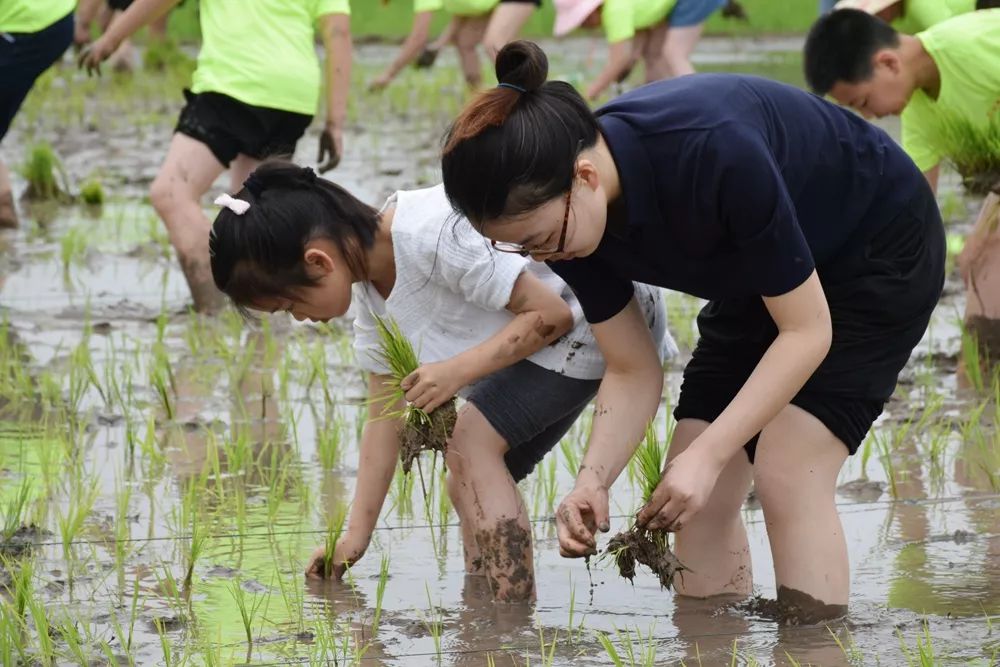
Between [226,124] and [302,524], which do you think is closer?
[302,524]

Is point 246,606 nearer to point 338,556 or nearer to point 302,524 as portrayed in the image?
point 338,556

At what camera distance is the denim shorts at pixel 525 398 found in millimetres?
3113

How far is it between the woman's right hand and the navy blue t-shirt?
30.1 inches

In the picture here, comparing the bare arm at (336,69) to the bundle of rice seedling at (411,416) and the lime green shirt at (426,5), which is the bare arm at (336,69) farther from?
the lime green shirt at (426,5)

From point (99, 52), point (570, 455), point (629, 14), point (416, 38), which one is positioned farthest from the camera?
point (416, 38)

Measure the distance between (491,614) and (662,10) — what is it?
676 cm

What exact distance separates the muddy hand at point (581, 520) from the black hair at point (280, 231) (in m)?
0.64

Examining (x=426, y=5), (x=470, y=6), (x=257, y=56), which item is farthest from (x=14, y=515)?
(x=470, y=6)

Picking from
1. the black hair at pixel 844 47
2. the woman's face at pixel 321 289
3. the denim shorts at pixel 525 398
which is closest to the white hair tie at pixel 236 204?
the woman's face at pixel 321 289

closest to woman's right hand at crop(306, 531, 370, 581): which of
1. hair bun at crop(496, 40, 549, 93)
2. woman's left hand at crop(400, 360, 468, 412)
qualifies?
woman's left hand at crop(400, 360, 468, 412)

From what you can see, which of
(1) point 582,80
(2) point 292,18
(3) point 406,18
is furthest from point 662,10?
(3) point 406,18

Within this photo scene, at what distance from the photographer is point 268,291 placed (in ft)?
9.81

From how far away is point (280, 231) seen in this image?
9.70ft

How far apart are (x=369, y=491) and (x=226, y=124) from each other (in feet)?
7.94
